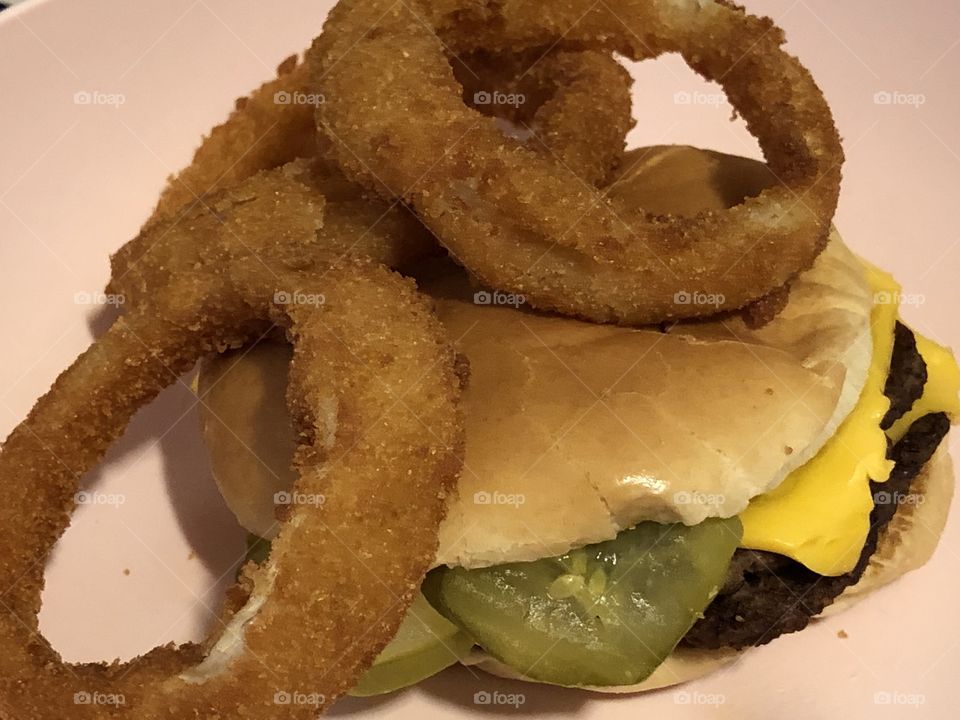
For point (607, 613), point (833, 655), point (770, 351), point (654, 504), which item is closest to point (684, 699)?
point (833, 655)

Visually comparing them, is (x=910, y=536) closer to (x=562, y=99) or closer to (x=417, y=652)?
(x=417, y=652)

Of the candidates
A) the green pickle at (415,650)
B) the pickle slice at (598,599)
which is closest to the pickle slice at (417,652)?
the green pickle at (415,650)

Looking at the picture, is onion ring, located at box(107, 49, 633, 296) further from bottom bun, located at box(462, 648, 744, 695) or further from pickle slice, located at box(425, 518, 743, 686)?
bottom bun, located at box(462, 648, 744, 695)

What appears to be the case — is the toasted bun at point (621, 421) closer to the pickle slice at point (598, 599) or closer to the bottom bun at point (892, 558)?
the pickle slice at point (598, 599)

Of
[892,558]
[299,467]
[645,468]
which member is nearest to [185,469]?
[299,467]

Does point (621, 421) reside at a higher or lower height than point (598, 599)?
higher
